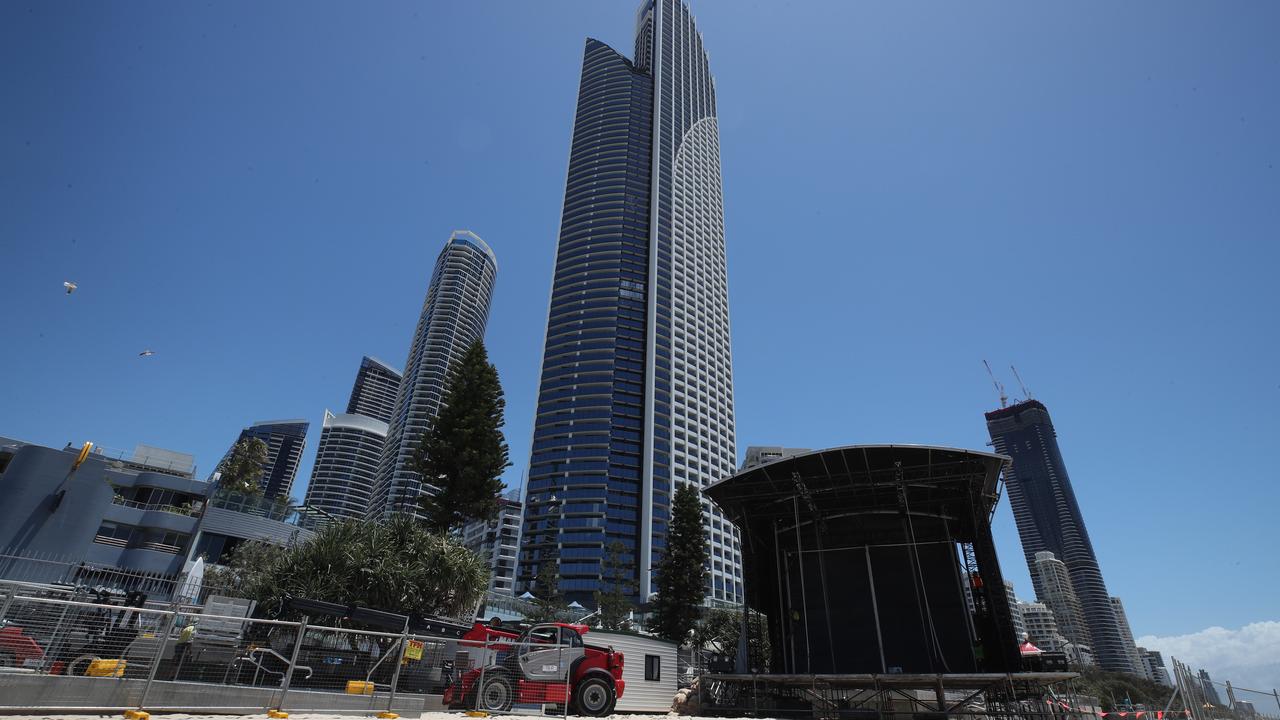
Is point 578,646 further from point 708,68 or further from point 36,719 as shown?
point 708,68

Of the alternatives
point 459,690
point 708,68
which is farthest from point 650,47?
point 459,690

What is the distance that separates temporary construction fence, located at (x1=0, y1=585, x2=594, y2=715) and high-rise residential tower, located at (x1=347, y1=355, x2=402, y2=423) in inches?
7175

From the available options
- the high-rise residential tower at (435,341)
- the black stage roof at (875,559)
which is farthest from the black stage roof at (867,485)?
the high-rise residential tower at (435,341)

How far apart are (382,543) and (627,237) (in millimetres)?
94619

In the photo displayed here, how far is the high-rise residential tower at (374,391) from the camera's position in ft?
598

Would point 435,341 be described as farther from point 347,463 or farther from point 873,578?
point 873,578

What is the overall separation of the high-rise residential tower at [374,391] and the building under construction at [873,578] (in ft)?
572

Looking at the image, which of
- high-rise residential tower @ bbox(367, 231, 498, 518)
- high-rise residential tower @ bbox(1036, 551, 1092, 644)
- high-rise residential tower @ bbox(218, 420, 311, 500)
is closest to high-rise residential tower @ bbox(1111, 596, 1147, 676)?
high-rise residential tower @ bbox(1036, 551, 1092, 644)

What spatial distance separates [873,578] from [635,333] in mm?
78909

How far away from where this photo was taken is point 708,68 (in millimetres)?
142500

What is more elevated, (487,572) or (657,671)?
(487,572)

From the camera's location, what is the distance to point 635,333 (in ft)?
330

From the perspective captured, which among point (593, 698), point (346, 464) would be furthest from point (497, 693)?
point (346, 464)

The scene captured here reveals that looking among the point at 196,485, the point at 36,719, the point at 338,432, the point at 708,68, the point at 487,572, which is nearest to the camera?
the point at 36,719
